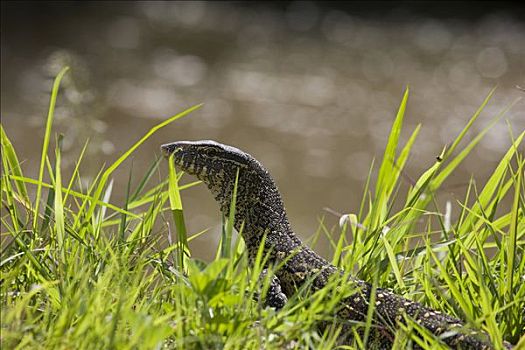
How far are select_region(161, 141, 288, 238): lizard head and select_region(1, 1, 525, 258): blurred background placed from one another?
180 inches

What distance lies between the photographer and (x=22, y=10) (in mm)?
13570

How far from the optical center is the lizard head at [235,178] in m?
3.21

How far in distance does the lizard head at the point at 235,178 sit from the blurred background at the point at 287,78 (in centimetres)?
457

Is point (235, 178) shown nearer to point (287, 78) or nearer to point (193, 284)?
point (193, 284)

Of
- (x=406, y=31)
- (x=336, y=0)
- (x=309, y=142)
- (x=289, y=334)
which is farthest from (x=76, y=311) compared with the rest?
(x=336, y=0)

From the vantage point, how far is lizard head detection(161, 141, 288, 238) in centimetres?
321

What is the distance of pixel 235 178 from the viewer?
10.6 feet

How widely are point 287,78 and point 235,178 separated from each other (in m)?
9.08

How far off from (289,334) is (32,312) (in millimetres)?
717

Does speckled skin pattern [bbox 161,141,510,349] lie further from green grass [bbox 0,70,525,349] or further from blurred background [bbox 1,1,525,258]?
blurred background [bbox 1,1,525,258]

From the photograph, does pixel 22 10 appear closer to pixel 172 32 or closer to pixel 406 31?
pixel 172 32

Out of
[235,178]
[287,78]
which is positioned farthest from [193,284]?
[287,78]

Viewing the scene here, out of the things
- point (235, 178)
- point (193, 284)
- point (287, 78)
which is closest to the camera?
point (193, 284)

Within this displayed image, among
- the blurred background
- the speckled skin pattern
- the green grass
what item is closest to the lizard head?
the speckled skin pattern
